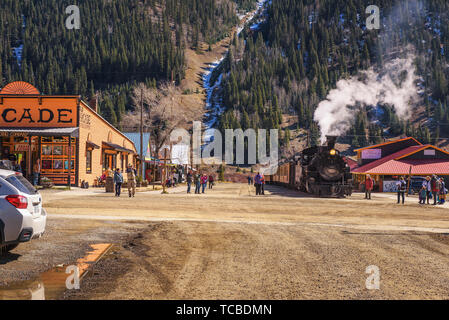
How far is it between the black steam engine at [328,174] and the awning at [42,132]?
16498 mm

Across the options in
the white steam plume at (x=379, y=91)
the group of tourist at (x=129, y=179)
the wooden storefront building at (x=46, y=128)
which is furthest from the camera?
the white steam plume at (x=379, y=91)

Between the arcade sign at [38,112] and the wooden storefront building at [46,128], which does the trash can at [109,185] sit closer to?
the wooden storefront building at [46,128]

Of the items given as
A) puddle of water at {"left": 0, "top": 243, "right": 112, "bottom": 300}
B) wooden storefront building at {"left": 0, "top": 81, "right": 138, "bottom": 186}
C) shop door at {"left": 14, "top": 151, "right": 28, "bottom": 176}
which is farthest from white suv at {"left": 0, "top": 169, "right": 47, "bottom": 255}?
shop door at {"left": 14, "top": 151, "right": 28, "bottom": 176}

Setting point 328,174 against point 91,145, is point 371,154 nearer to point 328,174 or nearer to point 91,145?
point 328,174

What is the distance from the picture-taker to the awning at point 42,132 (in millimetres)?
29250

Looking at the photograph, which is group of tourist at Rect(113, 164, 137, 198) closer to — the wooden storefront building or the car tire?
the wooden storefront building

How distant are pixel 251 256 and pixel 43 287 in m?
3.87

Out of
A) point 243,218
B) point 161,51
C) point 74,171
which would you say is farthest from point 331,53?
point 243,218

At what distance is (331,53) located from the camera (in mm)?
177625

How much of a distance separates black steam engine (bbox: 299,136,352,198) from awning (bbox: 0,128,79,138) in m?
16.5

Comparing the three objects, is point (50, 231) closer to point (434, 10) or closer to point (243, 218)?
point (243, 218)

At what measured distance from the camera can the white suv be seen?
691cm

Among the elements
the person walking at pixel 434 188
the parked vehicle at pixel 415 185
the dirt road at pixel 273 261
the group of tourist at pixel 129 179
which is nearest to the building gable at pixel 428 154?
the parked vehicle at pixel 415 185
